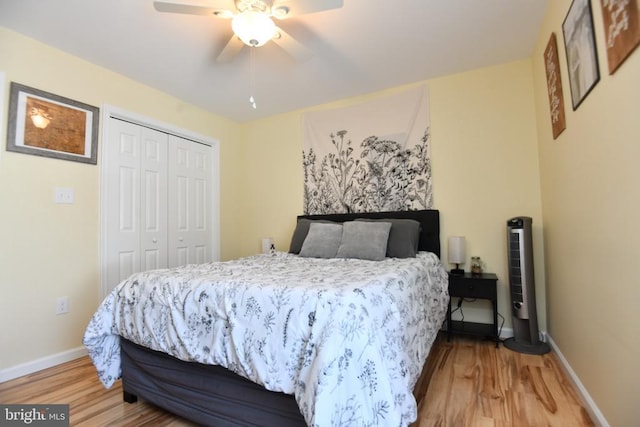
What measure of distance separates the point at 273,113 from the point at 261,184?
37.0 inches

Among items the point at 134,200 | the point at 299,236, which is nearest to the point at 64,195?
the point at 134,200

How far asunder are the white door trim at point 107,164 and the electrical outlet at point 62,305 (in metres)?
0.26

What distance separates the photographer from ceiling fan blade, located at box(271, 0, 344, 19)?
5.58 feet

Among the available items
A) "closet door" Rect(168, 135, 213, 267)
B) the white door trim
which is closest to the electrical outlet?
the white door trim

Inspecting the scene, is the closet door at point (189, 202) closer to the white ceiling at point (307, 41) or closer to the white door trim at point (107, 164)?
the white door trim at point (107, 164)

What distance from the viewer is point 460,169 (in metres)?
2.97

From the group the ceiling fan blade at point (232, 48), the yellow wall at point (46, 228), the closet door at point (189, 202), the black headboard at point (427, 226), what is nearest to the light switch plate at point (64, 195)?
the yellow wall at point (46, 228)

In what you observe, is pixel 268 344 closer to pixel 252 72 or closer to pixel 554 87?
pixel 554 87

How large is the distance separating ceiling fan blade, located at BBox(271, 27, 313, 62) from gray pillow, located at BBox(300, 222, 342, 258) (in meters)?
1.44

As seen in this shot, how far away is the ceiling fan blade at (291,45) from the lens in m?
2.07


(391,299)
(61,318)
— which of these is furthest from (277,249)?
(391,299)

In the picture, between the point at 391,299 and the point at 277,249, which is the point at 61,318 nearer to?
the point at 277,249

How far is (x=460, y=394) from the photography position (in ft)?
5.92

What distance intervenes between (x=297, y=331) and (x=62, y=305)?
238 centimetres
